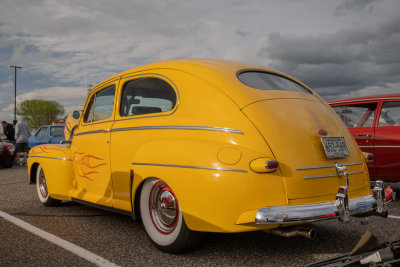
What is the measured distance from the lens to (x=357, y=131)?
6113 millimetres

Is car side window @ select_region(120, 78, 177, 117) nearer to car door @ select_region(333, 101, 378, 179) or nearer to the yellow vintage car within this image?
the yellow vintage car

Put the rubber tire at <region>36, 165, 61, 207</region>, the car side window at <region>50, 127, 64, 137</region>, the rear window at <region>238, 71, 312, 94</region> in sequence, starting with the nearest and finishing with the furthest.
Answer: the rear window at <region>238, 71, 312, 94</region>, the rubber tire at <region>36, 165, 61, 207</region>, the car side window at <region>50, 127, 64, 137</region>

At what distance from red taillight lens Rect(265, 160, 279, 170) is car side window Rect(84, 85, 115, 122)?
85.2 inches

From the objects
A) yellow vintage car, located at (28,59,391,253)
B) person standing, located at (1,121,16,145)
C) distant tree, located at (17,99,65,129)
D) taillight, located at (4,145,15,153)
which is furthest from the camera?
distant tree, located at (17,99,65,129)

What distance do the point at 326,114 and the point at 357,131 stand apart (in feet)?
9.57

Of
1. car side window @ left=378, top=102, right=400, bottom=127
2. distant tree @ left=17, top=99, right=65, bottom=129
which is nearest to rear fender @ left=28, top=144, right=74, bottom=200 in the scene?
car side window @ left=378, top=102, right=400, bottom=127

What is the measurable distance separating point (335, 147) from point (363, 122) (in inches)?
128

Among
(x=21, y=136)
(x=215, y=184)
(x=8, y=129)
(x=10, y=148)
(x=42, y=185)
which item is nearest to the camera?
(x=215, y=184)

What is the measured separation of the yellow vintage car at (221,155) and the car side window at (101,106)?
0.35 feet

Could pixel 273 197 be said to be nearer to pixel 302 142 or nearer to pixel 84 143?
pixel 302 142

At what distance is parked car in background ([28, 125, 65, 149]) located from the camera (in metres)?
15.2

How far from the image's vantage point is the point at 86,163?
4492mm

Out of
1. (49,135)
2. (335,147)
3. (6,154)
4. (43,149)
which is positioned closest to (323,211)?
(335,147)

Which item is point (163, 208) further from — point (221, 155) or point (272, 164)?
point (272, 164)
